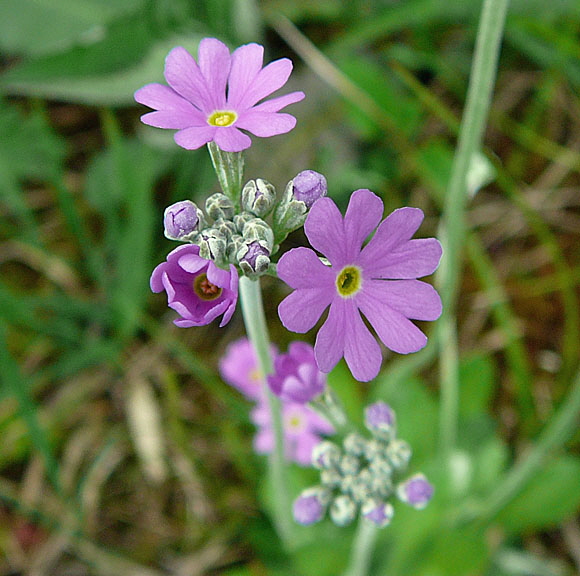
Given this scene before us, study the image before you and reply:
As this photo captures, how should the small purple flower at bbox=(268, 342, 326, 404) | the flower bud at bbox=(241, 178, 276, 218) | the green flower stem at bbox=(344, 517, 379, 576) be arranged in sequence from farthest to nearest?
the green flower stem at bbox=(344, 517, 379, 576) < the small purple flower at bbox=(268, 342, 326, 404) < the flower bud at bbox=(241, 178, 276, 218)

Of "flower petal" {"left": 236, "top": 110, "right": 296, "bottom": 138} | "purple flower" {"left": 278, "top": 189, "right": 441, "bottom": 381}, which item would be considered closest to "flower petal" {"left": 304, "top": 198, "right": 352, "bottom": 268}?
"purple flower" {"left": 278, "top": 189, "right": 441, "bottom": 381}

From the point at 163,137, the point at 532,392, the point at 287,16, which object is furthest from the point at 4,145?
the point at 532,392

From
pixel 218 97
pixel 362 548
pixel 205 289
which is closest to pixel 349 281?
pixel 205 289

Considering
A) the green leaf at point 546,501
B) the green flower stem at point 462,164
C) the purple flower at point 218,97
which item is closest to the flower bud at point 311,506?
the green flower stem at point 462,164

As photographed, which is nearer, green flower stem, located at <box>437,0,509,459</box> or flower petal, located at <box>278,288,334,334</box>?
flower petal, located at <box>278,288,334,334</box>

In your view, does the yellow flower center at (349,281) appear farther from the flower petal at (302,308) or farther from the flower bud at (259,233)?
the flower bud at (259,233)

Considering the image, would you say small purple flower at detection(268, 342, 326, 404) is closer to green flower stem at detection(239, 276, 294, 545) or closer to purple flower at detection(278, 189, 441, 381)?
green flower stem at detection(239, 276, 294, 545)
